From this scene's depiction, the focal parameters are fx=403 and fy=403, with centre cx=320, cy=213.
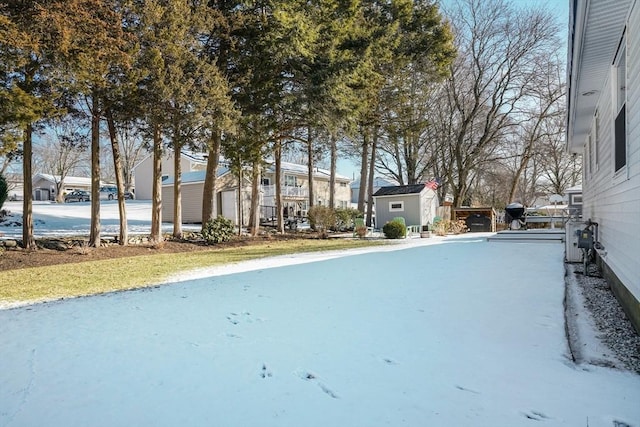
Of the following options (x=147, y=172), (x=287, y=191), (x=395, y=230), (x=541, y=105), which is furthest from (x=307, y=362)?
(x=147, y=172)

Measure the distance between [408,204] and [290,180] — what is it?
10.8 metres

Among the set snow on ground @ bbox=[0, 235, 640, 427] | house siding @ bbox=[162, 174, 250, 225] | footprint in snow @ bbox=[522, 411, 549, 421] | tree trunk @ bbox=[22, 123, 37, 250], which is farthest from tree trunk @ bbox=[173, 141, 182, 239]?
footprint in snow @ bbox=[522, 411, 549, 421]

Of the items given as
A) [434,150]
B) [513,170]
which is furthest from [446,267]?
[513,170]

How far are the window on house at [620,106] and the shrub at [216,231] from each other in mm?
11976

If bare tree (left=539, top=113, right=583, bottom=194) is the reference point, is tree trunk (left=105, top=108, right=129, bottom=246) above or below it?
below

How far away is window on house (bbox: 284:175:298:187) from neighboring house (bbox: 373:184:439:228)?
27.1 feet

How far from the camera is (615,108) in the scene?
5.16 meters

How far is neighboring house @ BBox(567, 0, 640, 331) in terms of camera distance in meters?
3.75

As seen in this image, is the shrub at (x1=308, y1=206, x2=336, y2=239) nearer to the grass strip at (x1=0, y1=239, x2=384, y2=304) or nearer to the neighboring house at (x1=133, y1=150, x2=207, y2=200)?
the grass strip at (x1=0, y1=239, x2=384, y2=304)

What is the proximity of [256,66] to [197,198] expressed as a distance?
534 inches

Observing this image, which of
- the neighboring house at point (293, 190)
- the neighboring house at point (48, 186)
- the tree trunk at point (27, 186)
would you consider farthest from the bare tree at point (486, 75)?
the neighboring house at point (48, 186)

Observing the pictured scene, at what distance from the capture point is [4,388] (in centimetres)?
277

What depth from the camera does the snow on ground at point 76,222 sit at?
16.1 meters

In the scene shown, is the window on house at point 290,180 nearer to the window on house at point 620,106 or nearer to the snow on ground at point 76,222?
the snow on ground at point 76,222
